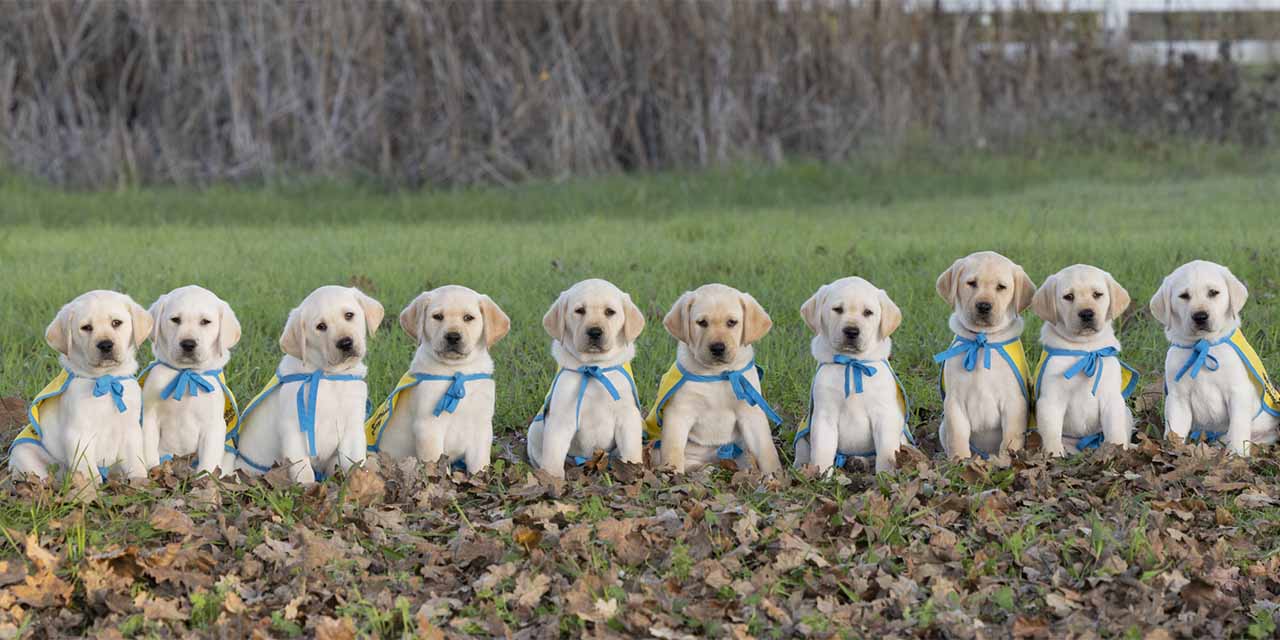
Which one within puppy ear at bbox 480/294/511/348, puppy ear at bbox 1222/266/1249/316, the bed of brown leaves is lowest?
the bed of brown leaves

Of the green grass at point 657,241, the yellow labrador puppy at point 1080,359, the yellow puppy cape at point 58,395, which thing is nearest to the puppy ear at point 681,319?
the green grass at point 657,241

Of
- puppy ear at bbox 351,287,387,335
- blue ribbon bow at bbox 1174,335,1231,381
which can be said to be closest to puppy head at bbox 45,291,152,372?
puppy ear at bbox 351,287,387,335

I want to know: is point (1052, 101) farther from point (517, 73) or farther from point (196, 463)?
point (196, 463)

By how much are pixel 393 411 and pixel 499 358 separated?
6.41ft

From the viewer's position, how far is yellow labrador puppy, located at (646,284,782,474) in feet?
21.7

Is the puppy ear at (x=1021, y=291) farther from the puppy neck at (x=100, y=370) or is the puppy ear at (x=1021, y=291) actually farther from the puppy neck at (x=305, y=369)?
the puppy neck at (x=100, y=370)

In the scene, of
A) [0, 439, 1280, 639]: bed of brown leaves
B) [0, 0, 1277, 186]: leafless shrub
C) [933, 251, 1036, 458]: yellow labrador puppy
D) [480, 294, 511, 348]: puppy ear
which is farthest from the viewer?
[0, 0, 1277, 186]: leafless shrub

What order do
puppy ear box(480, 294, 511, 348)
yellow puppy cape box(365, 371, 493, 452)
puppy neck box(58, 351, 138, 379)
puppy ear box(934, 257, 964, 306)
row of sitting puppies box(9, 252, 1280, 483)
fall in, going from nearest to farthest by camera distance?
puppy neck box(58, 351, 138, 379) < row of sitting puppies box(9, 252, 1280, 483) < yellow puppy cape box(365, 371, 493, 452) < puppy ear box(480, 294, 511, 348) < puppy ear box(934, 257, 964, 306)

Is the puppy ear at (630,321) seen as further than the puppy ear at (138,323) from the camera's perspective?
Yes

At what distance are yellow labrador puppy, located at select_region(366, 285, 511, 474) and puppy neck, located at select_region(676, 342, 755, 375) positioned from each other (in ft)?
2.79

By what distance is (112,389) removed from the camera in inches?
242

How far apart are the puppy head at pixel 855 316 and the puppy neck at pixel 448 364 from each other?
1.55 m

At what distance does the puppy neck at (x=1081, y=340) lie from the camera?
659 cm

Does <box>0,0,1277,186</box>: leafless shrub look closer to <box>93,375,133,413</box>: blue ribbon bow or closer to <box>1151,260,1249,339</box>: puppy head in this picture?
<box>93,375,133,413</box>: blue ribbon bow
